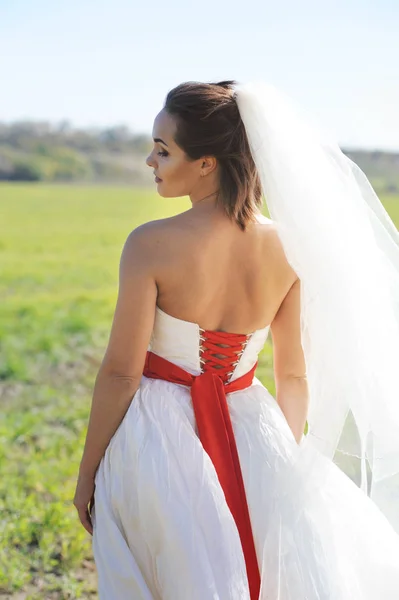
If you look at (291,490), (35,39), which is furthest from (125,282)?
(35,39)

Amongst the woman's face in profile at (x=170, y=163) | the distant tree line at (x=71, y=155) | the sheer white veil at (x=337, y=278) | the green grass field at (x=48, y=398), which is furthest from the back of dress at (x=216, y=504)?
the distant tree line at (x=71, y=155)

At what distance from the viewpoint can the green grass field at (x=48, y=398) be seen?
328cm

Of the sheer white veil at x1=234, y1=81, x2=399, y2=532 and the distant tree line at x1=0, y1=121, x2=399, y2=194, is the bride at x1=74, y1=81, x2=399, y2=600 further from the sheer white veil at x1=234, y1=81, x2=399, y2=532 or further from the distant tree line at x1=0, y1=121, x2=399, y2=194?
the distant tree line at x1=0, y1=121, x2=399, y2=194

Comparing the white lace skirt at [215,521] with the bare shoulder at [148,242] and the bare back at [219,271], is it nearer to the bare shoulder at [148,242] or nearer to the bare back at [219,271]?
the bare back at [219,271]

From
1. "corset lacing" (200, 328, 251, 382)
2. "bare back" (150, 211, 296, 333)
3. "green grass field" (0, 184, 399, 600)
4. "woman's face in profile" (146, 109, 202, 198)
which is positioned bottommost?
"green grass field" (0, 184, 399, 600)

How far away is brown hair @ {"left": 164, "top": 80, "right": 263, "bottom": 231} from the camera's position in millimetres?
1929

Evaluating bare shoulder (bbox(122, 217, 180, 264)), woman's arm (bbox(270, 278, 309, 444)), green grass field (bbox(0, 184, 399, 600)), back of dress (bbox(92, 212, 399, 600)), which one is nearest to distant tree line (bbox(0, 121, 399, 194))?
green grass field (bbox(0, 184, 399, 600))

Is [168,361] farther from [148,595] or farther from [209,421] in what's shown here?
[148,595]

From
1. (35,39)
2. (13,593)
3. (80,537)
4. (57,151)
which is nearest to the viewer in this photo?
(13,593)

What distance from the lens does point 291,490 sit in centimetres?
200

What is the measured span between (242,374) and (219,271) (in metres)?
0.35

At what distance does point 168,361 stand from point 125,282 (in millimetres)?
288

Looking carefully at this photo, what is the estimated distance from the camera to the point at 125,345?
77.4 inches

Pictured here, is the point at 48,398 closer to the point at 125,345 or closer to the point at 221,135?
the point at 125,345
